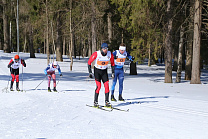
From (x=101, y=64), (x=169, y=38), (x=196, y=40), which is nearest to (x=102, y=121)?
(x=101, y=64)

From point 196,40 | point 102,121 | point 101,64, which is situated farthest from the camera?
point 196,40

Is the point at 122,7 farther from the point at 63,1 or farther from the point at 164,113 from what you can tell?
the point at 164,113

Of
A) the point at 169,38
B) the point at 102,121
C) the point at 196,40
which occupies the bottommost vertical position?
the point at 102,121

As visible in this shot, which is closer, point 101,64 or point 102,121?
point 102,121

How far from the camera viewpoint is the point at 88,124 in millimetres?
6547

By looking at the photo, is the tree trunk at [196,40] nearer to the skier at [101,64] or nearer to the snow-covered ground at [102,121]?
the snow-covered ground at [102,121]

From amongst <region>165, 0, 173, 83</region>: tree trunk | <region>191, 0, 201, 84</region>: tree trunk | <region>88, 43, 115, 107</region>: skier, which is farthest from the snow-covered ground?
<region>165, 0, 173, 83</region>: tree trunk

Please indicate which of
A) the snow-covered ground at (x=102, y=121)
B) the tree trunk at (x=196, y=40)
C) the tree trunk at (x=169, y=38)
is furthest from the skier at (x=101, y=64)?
the tree trunk at (x=169, y=38)

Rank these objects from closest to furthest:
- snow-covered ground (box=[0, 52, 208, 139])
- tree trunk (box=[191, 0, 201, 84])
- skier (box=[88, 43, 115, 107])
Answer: snow-covered ground (box=[0, 52, 208, 139]) → skier (box=[88, 43, 115, 107]) → tree trunk (box=[191, 0, 201, 84])

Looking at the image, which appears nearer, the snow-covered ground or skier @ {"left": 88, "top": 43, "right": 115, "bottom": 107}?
the snow-covered ground

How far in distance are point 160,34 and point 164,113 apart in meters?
12.5

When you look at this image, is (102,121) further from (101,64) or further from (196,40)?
(196,40)

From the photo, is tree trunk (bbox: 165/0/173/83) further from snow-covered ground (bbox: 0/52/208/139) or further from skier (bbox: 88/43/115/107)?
skier (bbox: 88/43/115/107)

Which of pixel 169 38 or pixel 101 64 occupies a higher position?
pixel 169 38
